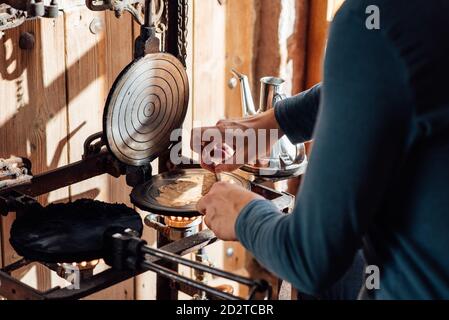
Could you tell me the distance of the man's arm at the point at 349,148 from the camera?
994 millimetres

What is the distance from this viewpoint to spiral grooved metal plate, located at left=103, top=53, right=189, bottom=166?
5.67ft

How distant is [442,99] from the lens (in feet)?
3.37

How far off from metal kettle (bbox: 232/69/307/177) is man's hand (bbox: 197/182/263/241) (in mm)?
667

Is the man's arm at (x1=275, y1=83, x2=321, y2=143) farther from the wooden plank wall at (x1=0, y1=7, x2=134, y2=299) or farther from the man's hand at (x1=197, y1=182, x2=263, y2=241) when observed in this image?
the wooden plank wall at (x1=0, y1=7, x2=134, y2=299)

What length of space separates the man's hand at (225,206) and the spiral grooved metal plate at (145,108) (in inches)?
20.5

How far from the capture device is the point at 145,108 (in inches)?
72.1

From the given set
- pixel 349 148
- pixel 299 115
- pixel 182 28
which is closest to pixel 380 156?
pixel 349 148

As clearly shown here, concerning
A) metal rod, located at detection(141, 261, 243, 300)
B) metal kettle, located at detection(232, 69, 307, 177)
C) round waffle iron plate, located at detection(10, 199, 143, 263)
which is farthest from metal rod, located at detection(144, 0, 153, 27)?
metal rod, located at detection(141, 261, 243, 300)

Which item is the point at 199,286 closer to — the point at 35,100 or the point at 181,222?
the point at 181,222

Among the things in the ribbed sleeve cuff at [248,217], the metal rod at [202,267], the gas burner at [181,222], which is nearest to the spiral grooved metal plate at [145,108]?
the gas burner at [181,222]

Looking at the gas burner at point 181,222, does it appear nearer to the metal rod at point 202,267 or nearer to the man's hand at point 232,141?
the man's hand at point 232,141

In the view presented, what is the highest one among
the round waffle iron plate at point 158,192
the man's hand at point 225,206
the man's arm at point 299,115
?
the man's arm at point 299,115
